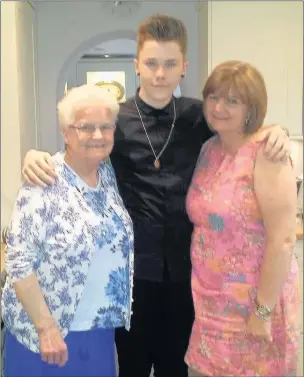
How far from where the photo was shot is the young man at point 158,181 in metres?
1.18

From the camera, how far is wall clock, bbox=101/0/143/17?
7.98 feet

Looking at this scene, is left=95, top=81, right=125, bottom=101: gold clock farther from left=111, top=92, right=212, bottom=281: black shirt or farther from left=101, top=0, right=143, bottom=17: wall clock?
left=111, top=92, right=212, bottom=281: black shirt

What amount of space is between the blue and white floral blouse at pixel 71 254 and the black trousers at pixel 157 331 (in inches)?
4.0

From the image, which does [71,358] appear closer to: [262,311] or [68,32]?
[262,311]

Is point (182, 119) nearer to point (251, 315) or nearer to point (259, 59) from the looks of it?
point (251, 315)

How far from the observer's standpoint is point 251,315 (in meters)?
1.08

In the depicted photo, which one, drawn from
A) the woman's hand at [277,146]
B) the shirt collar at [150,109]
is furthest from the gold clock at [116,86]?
the woman's hand at [277,146]

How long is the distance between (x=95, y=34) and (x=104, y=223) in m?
1.77

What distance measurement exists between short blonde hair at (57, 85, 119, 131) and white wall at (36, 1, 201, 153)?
1.37 meters

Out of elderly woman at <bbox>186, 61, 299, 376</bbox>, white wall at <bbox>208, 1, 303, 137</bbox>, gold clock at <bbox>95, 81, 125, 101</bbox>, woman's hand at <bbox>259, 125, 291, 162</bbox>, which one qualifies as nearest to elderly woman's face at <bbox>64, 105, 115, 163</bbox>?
elderly woman at <bbox>186, 61, 299, 376</bbox>

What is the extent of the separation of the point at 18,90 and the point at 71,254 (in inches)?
43.8

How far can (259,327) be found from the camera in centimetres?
107

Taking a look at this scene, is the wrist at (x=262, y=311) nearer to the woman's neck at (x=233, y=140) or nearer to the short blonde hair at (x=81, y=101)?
the woman's neck at (x=233, y=140)

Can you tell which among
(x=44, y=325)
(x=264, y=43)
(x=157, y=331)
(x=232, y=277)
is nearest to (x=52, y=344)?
(x=44, y=325)
